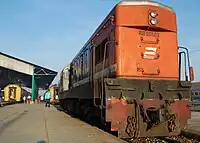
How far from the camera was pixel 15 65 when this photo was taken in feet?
153

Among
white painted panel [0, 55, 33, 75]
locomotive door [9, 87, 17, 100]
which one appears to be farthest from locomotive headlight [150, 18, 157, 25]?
locomotive door [9, 87, 17, 100]

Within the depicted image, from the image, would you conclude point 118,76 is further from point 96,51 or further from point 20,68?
point 20,68

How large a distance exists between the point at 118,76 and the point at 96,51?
2.76 metres

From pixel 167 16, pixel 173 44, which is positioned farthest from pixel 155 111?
pixel 167 16

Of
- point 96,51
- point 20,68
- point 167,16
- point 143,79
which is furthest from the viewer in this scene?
point 20,68

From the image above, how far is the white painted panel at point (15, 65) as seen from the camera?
147 feet

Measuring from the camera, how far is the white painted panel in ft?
147

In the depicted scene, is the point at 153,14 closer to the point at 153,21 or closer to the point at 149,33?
the point at 153,21

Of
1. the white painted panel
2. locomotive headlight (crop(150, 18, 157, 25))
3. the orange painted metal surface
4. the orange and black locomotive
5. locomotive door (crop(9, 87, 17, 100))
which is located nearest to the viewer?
the orange and black locomotive

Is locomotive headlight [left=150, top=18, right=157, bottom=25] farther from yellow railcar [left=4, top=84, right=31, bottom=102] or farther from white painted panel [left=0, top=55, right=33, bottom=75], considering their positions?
yellow railcar [left=4, top=84, right=31, bottom=102]

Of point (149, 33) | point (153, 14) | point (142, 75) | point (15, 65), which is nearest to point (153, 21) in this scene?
point (153, 14)

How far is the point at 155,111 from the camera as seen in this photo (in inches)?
328

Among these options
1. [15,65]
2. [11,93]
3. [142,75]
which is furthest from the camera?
[11,93]

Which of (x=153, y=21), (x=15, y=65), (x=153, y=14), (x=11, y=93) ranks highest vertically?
(x=15, y=65)
